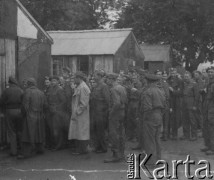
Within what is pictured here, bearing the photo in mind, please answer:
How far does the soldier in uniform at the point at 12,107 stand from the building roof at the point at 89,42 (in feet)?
48.9

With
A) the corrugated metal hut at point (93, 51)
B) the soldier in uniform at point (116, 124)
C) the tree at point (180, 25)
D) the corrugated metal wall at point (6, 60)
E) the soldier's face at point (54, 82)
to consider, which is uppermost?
the tree at point (180, 25)

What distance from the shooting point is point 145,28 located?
38250mm

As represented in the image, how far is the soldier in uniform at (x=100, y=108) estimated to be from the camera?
423 inches

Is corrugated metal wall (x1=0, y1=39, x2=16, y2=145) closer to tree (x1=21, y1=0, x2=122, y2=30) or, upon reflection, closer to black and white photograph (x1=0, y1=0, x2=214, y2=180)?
black and white photograph (x1=0, y1=0, x2=214, y2=180)

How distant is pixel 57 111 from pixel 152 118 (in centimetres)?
314

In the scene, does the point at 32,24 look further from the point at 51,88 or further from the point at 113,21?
the point at 113,21

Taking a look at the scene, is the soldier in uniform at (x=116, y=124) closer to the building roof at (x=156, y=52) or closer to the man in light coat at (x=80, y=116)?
the man in light coat at (x=80, y=116)

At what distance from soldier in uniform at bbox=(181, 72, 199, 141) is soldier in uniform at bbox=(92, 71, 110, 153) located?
3.35 metres

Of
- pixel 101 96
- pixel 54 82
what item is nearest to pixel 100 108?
pixel 101 96

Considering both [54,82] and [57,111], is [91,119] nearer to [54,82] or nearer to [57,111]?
[57,111]

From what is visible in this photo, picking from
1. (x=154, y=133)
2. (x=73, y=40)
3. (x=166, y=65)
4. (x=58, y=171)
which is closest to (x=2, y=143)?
(x=58, y=171)

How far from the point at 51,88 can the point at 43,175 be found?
11.2 feet

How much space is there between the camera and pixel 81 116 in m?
10.5

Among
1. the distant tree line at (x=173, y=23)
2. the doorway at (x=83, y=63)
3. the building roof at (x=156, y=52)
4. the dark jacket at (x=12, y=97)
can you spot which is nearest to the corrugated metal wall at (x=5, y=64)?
the dark jacket at (x=12, y=97)
